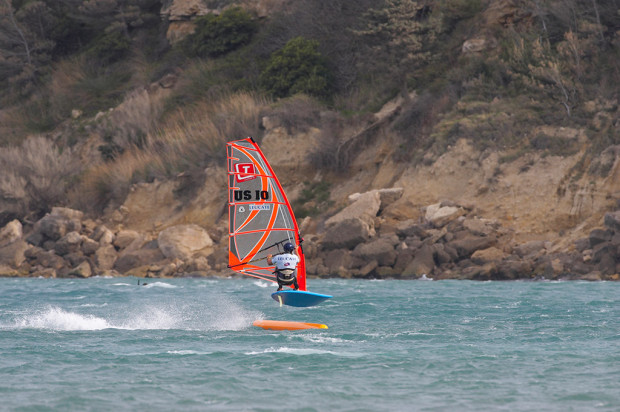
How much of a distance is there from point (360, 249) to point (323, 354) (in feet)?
56.4

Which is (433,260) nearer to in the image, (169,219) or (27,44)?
(169,219)

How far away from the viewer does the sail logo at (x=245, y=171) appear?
18.2 meters

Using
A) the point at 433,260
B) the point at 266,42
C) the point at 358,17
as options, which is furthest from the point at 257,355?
the point at 266,42

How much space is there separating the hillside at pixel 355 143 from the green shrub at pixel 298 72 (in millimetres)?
103

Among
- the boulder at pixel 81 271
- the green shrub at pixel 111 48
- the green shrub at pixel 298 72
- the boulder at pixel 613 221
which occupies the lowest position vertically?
the boulder at pixel 81 271

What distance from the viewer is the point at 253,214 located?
1831cm

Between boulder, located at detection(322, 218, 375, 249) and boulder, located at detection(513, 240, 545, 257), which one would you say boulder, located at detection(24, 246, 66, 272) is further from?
boulder, located at detection(513, 240, 545, 257)

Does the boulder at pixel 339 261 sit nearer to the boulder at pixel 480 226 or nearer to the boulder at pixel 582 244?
the boulder at pixel 480 226

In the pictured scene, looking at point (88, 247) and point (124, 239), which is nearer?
point (88, 247)

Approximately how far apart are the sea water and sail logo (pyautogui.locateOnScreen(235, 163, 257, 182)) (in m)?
3.10

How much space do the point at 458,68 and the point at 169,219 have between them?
14402mm

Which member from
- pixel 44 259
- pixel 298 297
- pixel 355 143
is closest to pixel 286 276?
pixel 298 297

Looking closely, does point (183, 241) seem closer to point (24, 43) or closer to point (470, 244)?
point (470, 244)

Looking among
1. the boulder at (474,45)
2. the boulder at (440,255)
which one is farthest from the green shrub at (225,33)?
the boulder at (440,255)
